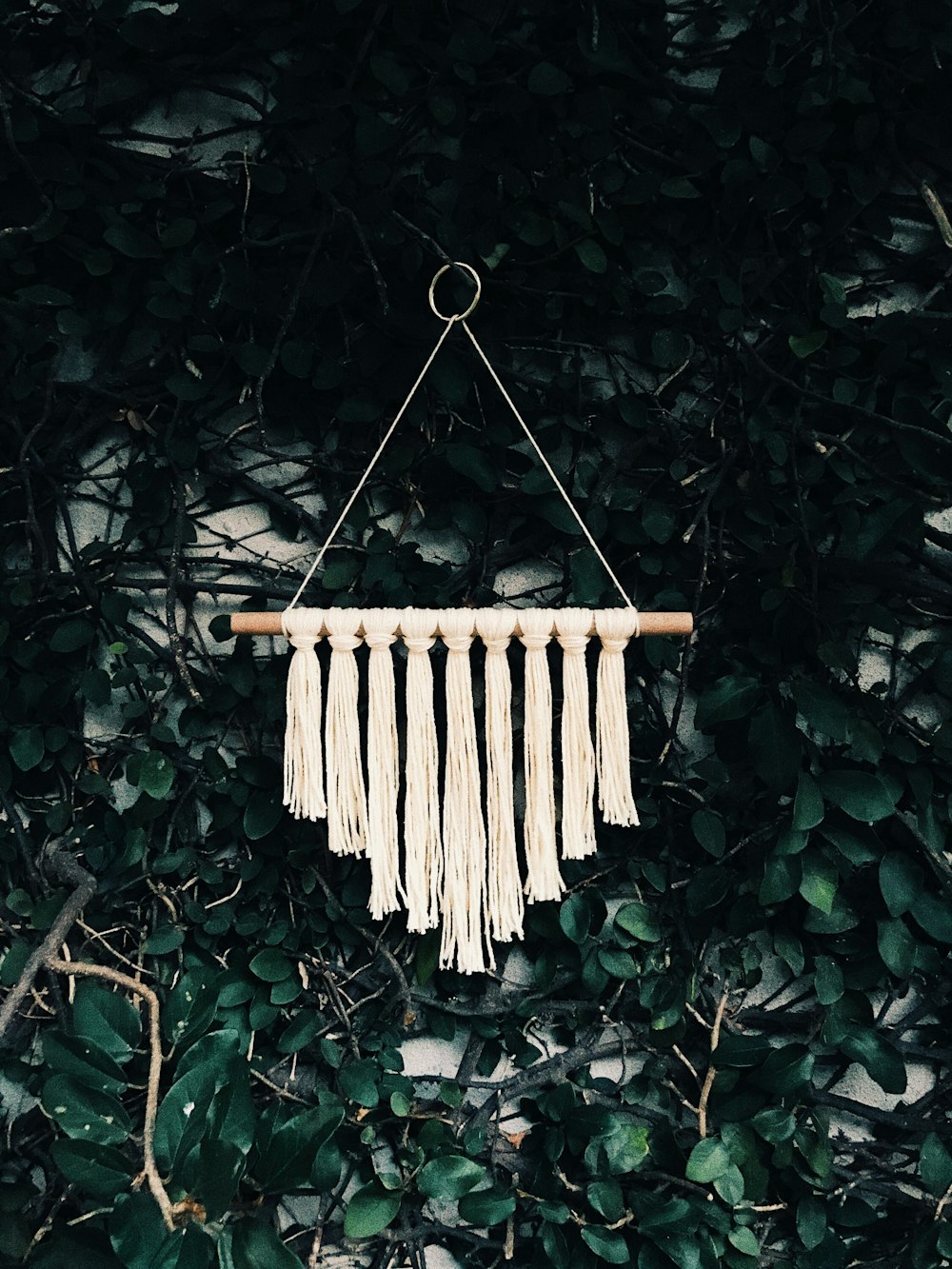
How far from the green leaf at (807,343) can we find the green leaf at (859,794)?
48 centimetres

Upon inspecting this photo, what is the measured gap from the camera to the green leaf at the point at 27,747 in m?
1.14

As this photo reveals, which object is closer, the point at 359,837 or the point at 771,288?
the point at 359,837

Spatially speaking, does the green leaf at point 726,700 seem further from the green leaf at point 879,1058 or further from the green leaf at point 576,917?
the green leaf at point 879,1058

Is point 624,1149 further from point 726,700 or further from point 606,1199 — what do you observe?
point 726,700

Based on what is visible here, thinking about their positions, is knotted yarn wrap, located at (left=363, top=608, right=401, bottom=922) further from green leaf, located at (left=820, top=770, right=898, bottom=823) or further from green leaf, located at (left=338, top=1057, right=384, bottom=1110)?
green leaf, located at (left=820, top=770, right=898, bottom=823)

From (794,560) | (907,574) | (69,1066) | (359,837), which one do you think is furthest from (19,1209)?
(907,574)

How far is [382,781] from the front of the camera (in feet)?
3.29

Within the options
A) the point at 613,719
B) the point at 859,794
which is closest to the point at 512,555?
the point at 613,719

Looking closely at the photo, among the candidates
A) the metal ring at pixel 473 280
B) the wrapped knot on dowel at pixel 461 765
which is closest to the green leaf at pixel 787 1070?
the wrapped knot on dowel at pixel 461 765

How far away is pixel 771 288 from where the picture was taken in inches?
44.4

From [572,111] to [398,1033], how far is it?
1.11 meters

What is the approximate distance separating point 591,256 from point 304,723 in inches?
24.4

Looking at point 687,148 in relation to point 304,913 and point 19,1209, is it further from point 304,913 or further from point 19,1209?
point 19,1209

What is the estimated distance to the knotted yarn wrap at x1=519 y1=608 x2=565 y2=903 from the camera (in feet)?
3.29
